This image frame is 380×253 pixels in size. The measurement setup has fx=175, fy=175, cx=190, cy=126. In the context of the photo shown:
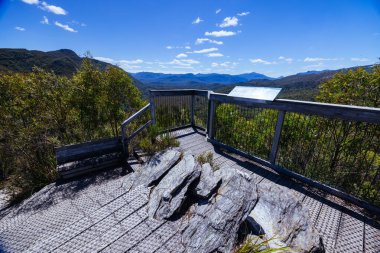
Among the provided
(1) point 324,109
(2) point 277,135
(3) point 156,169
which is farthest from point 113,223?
(1) point 324,109

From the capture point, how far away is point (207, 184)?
8.43ft

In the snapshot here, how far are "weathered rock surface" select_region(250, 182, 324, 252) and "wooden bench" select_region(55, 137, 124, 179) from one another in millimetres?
3329

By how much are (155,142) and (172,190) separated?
231cm

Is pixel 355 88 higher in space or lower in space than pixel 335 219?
higher

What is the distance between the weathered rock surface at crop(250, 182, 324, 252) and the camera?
1.75 m

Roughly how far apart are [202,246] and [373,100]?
4265 mm

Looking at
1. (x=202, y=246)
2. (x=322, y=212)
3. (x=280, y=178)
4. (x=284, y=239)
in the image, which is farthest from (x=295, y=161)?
(x=202, y=246)

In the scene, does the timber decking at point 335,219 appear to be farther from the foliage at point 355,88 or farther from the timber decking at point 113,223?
the foliage at point 355,88

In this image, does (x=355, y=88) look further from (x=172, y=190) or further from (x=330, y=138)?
(x=172, y=190)

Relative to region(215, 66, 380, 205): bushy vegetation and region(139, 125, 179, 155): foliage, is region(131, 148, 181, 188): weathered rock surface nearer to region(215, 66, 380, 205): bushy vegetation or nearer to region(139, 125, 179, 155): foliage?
region(139, 125, 179, 155): foliage

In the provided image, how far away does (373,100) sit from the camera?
136 inches

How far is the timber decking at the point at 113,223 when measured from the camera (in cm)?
192

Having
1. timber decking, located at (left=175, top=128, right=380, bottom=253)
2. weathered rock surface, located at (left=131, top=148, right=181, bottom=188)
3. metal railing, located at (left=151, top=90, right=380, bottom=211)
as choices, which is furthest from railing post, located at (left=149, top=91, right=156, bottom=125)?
timber decking, located at (left=175, top=128, right=380, bottom=253)

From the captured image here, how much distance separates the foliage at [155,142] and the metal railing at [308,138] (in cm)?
71
